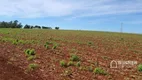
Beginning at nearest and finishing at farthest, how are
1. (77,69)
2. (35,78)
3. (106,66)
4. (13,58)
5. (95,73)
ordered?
(35,78) < (95,73) < (77,69) < (106,66) < (13,58)

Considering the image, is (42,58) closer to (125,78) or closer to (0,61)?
(0,61)

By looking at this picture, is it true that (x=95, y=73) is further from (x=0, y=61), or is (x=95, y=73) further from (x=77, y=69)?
(x=0, y=61)

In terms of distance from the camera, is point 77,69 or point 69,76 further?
point 77,69

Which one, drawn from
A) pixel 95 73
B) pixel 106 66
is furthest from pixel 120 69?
pixel 95 73

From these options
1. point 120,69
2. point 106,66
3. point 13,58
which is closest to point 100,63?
point 106,66

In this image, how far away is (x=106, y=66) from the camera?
888 cm

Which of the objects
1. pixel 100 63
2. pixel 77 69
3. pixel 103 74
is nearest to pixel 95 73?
pixel 103 74

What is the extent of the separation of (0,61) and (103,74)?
188 inches

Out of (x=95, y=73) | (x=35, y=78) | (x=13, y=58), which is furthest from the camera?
(x=13, y=58)

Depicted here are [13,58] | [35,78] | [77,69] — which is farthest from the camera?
[13,58]

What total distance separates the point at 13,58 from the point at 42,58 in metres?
1.44

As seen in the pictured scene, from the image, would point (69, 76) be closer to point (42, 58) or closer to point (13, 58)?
point (42, 58)

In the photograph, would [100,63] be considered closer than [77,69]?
No

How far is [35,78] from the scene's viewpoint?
7.27 metres
